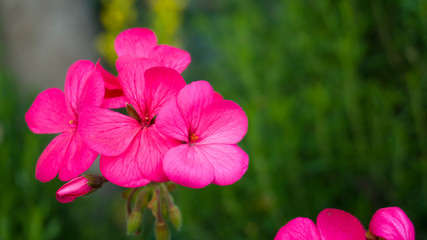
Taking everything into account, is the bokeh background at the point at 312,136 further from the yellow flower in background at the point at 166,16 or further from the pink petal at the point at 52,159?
the pink petal at the point at 52,159

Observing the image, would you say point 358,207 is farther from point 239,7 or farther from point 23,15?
point 23,15

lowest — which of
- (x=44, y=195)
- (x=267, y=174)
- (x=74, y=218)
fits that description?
(x=74, y=218)

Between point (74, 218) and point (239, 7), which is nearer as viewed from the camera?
point (74, 218)

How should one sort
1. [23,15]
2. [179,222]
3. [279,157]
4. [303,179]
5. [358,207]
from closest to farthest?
[179,222], [358,207], [279,157], [303,179], [23,15]

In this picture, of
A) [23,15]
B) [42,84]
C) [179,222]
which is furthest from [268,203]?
[23,15]

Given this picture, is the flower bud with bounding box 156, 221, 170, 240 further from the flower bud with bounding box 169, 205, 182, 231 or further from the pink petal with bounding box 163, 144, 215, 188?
the pink petal with bounding box 163, 144, 215, 188

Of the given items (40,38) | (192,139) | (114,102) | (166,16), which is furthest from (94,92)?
(40,38)

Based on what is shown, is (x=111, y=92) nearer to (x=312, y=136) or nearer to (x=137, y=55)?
(x=137, y=55)
